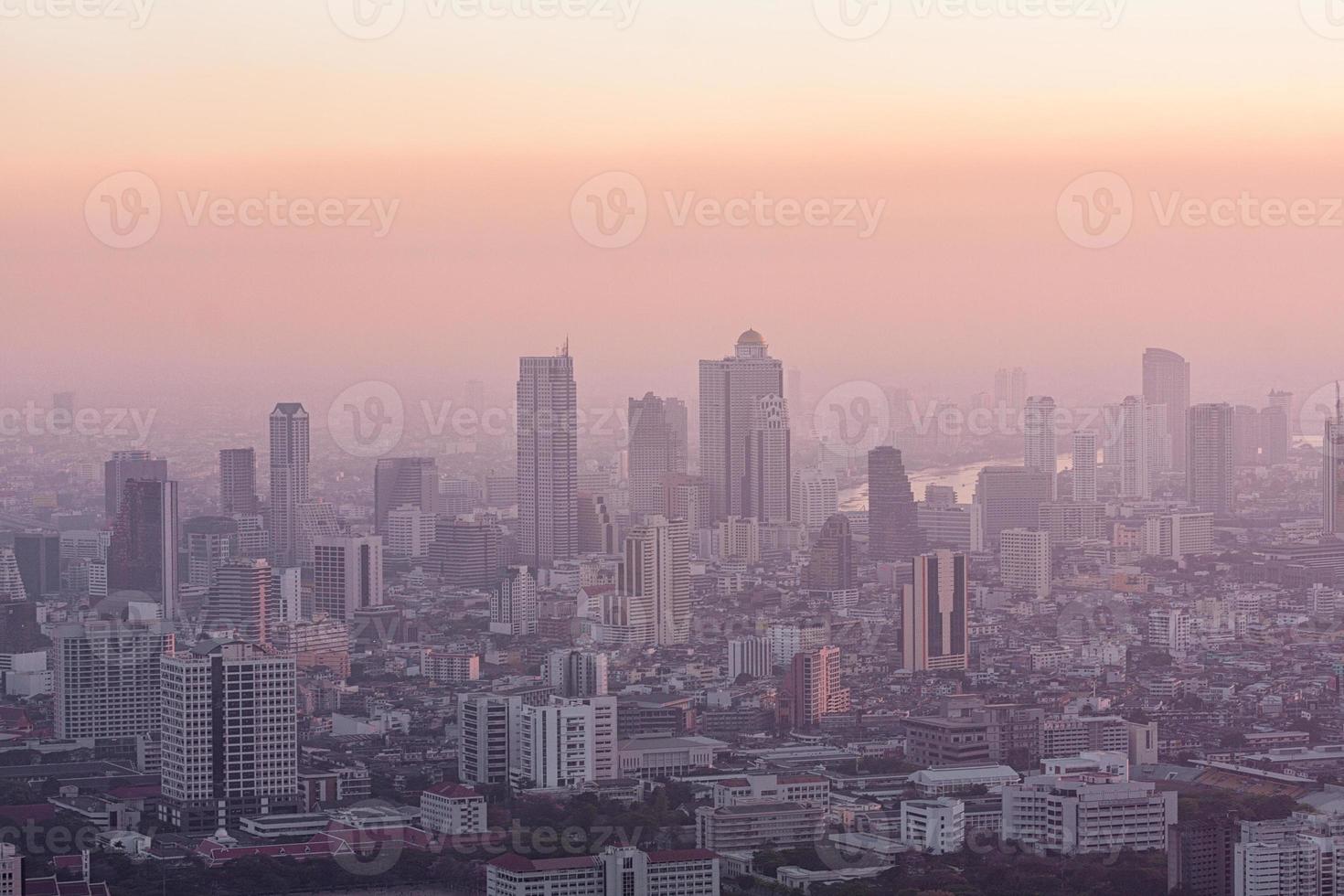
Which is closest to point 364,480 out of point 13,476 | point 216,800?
point 13,476

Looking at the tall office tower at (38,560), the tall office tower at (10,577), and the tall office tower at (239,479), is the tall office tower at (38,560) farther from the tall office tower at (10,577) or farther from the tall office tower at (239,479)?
the tall office tower at (239,479)

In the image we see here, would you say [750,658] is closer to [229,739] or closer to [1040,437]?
[229,739]

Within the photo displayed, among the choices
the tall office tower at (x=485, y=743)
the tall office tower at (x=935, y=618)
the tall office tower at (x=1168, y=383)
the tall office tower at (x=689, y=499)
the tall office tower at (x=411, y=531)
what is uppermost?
the tall office tower at (x=1168, y=383)

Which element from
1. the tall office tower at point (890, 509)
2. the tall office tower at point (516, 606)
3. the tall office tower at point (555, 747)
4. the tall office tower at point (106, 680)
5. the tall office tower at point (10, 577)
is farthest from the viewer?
the tall office tower at point (890, 509)

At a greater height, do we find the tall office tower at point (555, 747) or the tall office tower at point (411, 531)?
the tall office tower at point (411, 531)

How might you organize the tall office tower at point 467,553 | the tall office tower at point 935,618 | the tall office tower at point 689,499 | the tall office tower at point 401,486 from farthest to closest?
the tall office tower at point 689,499, the tall office tower at point 401,486, the tall office tower at point 467,553, the tall office tower at point 935,618

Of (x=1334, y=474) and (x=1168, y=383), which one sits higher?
(x=1168, y=383)

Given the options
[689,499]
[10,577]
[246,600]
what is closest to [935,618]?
[246,600]

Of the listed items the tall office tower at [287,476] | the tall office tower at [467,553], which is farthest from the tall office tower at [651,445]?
the tall office tower at [287,476]
